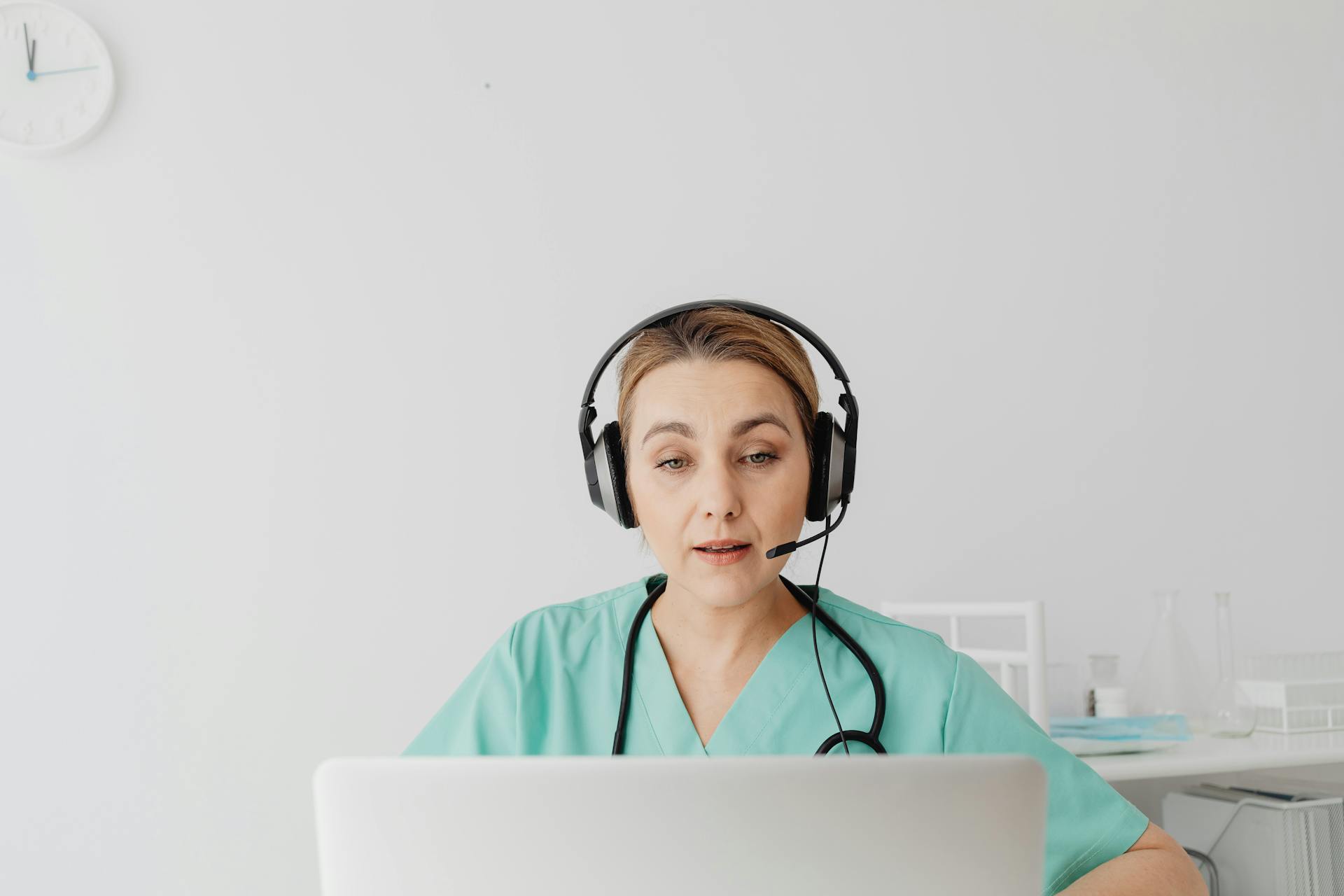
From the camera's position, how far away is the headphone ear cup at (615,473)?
1101 mm

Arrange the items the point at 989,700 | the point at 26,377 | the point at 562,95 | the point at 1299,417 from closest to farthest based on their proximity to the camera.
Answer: the point at 989,700 < the point at 26,377 < the point at 562,95 < the point at 1299,417

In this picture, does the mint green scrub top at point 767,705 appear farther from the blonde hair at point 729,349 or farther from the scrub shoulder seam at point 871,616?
the blonde hair at point 729,349

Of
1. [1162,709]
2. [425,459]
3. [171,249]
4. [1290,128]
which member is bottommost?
[1162,709]

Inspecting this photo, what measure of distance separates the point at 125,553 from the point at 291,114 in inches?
32.0

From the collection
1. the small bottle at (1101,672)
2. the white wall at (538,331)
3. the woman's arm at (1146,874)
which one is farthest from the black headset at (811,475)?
the small bottle at (1101,672)

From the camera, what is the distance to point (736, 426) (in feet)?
3.41

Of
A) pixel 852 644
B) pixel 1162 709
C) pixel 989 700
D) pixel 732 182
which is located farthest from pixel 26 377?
pixel 1162 709

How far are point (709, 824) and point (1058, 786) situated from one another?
0.62m

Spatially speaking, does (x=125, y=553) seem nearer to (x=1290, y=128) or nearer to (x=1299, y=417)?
(x=1299, y=417)

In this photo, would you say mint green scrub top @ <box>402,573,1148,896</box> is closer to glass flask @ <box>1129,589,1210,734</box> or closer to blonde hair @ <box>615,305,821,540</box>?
blonde hair @ <box>615,305,821,540</box>

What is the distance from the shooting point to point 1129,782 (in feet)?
6.89

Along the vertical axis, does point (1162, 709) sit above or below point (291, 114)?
below

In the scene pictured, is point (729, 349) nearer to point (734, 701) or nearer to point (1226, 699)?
point (734, 701)

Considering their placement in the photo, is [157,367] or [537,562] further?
[537,562]
